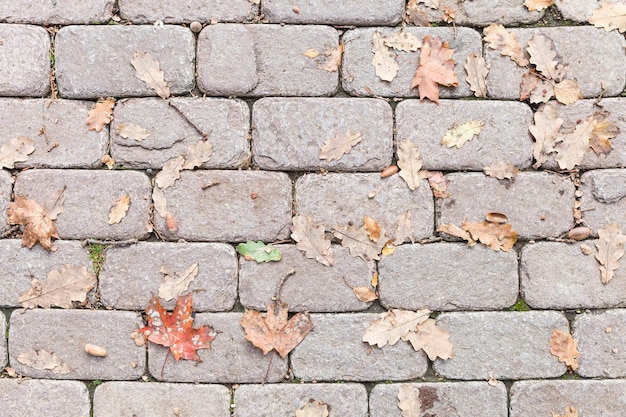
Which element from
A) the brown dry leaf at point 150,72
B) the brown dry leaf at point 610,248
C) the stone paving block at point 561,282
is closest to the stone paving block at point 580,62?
the brown dry leaf at point 610,248

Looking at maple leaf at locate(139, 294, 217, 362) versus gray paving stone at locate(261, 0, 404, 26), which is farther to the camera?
gray paving stone at locate(261, 0, 404, 26)

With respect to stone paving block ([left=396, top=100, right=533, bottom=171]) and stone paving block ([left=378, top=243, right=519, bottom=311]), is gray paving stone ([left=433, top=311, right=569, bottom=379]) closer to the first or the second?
stone paving block ([left=378, top=243, right=519, bottom=311])

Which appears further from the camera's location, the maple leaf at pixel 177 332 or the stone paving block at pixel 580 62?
the stone paving block at pixel 580 62

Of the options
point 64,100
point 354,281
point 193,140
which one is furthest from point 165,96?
point 354,281

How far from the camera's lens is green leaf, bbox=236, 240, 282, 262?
8.90 ft

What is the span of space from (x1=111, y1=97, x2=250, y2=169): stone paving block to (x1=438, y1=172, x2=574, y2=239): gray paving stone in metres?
0.98

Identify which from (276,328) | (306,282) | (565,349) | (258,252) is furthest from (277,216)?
(565,349)

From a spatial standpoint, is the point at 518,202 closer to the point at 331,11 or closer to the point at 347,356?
the point at 347,356

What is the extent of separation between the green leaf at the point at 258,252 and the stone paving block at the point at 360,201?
0.21 meters

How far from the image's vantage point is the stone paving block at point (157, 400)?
270 centimetres

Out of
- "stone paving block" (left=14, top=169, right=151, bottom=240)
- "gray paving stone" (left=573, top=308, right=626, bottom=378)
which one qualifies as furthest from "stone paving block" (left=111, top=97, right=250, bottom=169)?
"gray paving stone" (left=573, top=308, right=626, bottom=378)

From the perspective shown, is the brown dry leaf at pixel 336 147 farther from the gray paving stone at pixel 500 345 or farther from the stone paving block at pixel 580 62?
the gray paving stone at pixel 500 345

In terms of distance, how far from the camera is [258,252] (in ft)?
8.91

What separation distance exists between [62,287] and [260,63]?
4.42ft
